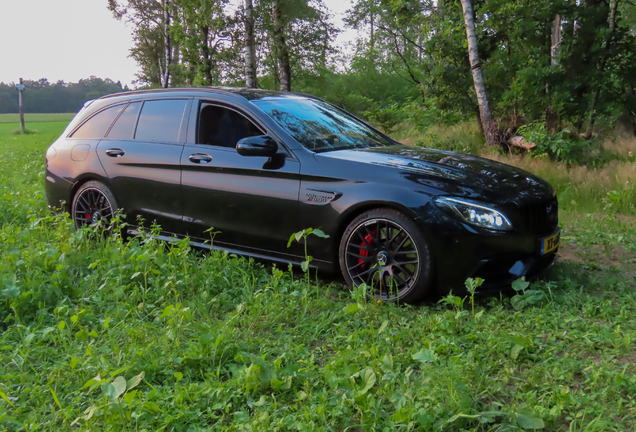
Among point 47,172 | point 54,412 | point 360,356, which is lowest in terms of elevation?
point 54,412

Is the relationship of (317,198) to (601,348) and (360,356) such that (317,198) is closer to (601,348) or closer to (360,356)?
(360,356)

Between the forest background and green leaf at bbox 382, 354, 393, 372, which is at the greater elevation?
the forest background

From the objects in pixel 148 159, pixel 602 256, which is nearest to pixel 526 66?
pixel 602 256

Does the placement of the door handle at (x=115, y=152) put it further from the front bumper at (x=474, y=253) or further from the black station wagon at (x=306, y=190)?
the front bumper at (x=474, y=253)

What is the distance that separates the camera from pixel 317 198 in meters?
3.91

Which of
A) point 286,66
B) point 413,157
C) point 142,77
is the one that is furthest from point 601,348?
point 142,77

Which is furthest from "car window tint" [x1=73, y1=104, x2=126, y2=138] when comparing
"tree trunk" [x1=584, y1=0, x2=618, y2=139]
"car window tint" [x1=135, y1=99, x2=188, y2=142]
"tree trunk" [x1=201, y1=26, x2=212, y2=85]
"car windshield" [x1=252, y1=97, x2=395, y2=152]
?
"tree trunk" [x1=201, y1=26, x2=212, y2=85]

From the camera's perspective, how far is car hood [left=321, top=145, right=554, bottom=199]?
361 centimetres

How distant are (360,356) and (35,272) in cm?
277

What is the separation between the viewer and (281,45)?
2014 cm

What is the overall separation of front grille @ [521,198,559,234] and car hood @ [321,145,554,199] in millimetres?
81

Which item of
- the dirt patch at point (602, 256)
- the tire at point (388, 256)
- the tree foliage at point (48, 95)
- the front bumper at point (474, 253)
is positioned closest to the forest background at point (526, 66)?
the dirt patch at point (602, 256)

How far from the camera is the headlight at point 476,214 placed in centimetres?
338

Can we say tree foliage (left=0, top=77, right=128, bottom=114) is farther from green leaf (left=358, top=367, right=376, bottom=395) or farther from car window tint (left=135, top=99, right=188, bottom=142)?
green leaf (left=358, top=367, right=376, bottom=395)
